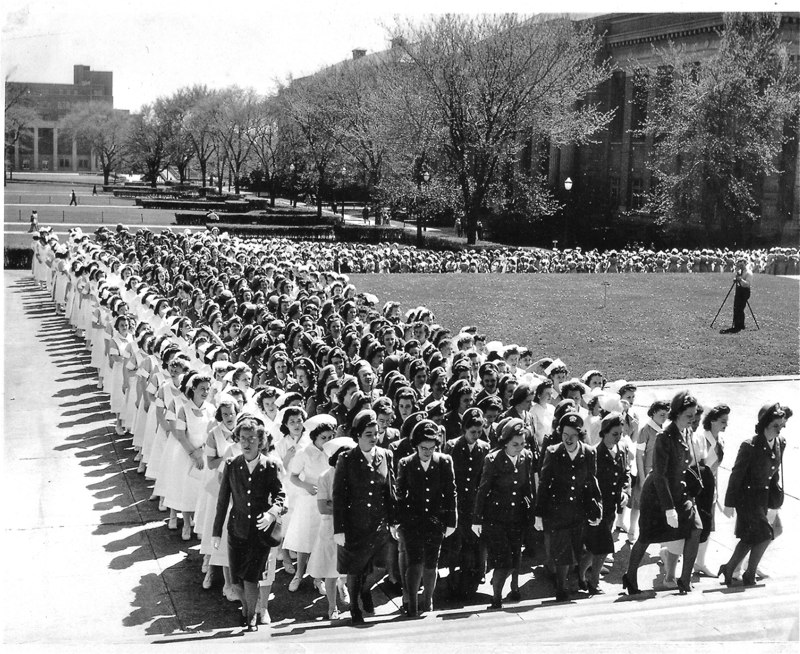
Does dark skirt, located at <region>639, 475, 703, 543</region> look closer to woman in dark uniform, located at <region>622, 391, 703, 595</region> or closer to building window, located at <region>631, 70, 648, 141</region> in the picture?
woman in dark uniform, located at <region>622, 391, 703, 595</region>

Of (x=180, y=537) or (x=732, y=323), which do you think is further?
(x=732, y=323)

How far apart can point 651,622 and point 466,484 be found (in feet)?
6.66

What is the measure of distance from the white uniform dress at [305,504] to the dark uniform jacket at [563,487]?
1.77m

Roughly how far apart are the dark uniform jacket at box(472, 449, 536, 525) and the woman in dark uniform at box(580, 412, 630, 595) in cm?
73

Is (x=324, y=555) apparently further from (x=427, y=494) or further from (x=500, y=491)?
(x=500, y=491)

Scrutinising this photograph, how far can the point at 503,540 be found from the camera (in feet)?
26.8

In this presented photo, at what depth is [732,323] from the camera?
23.0 meters

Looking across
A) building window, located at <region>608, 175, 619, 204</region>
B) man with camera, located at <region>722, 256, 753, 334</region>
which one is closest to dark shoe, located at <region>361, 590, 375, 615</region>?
man with camera, located at <region>722, 256, 753, 334</region>

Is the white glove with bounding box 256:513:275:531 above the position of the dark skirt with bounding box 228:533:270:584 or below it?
above

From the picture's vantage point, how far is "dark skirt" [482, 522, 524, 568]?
26.8 feet

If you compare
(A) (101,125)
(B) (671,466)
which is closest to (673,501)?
(B) (671,466)

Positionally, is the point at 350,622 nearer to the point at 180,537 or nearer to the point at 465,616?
the point at 465,616

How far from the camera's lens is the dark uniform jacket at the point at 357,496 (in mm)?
7789

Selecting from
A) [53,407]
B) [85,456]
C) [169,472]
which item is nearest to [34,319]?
[53,407]
